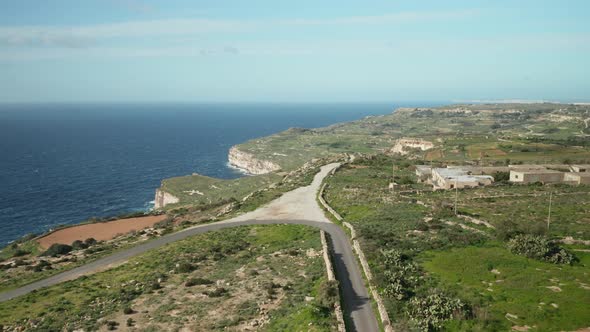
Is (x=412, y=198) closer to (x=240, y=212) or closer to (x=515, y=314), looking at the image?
(x=240, y=212)

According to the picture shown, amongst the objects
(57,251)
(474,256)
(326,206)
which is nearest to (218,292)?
(474,256)

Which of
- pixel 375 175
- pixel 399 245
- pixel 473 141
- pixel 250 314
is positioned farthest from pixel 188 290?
pixel 473 141

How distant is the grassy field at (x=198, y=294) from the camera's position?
2502 centimetres

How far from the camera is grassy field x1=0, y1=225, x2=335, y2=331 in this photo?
25016 millimetres

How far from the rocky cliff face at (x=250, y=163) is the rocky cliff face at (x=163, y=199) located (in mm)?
50109

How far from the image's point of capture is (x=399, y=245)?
118ft

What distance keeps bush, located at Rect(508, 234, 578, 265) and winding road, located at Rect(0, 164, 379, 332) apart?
543 inches

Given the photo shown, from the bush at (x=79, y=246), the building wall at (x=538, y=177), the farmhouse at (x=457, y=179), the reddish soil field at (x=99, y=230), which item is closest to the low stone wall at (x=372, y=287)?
the farmhouse at (x=457, y=179)

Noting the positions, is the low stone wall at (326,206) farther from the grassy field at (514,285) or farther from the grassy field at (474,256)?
the grassy field at (514,285)

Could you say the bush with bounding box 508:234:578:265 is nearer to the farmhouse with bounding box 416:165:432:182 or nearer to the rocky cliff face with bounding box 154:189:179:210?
the farmhouse with bounding box 416:165:432:182

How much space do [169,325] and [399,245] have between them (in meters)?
20.7

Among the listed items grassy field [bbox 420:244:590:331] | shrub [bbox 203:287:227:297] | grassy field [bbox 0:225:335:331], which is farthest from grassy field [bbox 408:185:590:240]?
shrub [bbox 203:287:227:297]

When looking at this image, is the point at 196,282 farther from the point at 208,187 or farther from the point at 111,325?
the point at 208,187

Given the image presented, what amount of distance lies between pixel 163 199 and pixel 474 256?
84.6m
